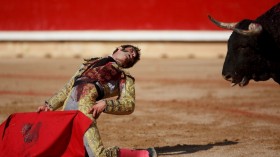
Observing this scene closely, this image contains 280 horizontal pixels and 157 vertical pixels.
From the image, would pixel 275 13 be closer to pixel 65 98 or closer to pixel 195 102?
pixel 65 98

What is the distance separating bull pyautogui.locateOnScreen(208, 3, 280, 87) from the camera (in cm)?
472

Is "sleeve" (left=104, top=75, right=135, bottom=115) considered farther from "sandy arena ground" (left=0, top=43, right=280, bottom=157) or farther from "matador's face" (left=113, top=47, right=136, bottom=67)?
"sandy arena ground" (left=0, top=43, right=280, bottom=157)

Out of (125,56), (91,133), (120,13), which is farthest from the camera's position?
(120,13)

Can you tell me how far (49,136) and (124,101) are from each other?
1.56 feet

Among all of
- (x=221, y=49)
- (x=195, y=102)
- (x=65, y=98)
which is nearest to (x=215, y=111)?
(x=195, y=102)

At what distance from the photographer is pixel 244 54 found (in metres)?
4.75

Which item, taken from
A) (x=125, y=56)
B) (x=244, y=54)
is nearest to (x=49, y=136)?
(x=125, y=56)

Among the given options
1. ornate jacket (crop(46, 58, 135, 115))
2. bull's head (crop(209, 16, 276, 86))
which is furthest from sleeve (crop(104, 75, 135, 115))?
bull's head (crop(209, 16, 276, 86))

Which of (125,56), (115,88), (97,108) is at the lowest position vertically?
(97,108)

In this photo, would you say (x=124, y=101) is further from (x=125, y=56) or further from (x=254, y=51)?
(x=254, y=51)

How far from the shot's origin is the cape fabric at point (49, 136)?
390cm

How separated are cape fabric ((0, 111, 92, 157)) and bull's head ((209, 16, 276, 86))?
1271 millimetres

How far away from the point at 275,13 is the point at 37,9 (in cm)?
875

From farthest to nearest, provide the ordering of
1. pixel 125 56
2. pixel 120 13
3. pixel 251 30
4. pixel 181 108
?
pixel 120 13
pixel 181 108
pixel 251 30
pixel 125 56
